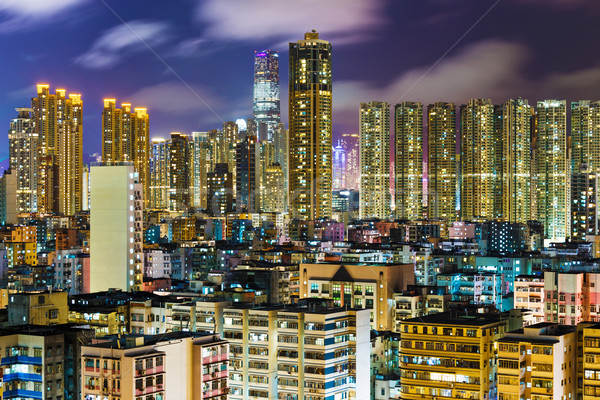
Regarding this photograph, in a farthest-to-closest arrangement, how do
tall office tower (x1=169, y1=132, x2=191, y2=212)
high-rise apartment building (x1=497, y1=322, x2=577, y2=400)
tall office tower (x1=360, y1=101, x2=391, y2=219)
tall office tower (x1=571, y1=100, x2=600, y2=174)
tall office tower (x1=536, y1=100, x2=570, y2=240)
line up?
1. tall office tower (x1=169, y1=132, x2=191, y2=212)
2. tall office tower (x1=360, y1=101, x2=391, y2=219)
3. tall office tower (x1=536, y1=100, x2=570, y2=240)
4. tall office tower (x1=571, y1=100, x2=600, y2=174)
5. high-rise apartment building (x1=497, y1=322, x2=577, y2=400)

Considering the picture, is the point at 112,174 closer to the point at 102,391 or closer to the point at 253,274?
the point at 253,274

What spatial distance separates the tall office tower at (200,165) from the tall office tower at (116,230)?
118 feet

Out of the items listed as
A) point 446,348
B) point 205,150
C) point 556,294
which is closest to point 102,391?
point 446,348

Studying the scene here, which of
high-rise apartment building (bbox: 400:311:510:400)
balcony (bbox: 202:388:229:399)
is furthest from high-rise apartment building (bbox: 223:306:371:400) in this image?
balcony (bbox: 202:388:229:399)

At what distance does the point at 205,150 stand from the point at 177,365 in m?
53.5

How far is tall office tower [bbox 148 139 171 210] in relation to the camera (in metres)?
66.4

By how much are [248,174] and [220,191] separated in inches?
124

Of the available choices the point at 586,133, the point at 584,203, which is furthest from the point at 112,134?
the point at 584,203

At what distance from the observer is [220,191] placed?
5700 centimetres

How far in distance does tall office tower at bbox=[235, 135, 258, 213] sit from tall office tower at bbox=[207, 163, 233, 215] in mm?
1021

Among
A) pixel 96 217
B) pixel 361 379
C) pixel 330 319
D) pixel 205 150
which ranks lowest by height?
pixel 361 379

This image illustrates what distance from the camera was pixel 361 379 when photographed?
16.6 m

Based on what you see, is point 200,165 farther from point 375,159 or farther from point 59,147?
point 375,159

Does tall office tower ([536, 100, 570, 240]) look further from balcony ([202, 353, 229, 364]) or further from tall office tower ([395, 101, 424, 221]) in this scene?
balcony ([202, 353, 229, 364])
